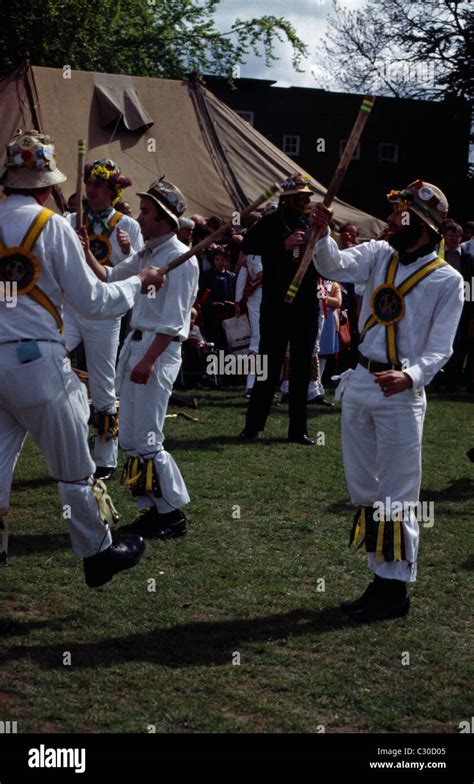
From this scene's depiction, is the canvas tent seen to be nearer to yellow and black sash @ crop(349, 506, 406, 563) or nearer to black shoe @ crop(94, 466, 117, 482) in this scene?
black shoe @ crop(94, 466, 117, 482)

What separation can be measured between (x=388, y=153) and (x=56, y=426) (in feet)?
127

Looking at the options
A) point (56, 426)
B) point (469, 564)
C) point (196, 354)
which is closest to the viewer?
point (56, 426)

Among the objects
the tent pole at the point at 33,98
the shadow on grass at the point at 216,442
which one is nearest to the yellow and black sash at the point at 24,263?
the shadow on grass at the point at 216,442

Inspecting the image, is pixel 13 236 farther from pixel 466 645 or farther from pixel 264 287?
pixel 264 287

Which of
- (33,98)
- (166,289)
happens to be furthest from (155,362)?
(33,98)

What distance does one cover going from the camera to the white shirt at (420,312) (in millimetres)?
5504

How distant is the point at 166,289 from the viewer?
267 inches

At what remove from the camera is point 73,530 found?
17.7ft

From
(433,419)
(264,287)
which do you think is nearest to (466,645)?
(264,287)

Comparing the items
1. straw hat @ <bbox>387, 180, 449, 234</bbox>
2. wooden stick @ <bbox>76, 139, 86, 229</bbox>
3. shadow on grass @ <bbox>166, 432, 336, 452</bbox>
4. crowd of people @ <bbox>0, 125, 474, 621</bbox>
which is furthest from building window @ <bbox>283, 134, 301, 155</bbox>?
straw hat @ <bbox>387, 180, 449, 234</bbox>

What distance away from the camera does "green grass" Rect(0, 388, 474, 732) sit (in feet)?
14.7

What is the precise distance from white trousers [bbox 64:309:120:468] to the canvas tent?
305 inches

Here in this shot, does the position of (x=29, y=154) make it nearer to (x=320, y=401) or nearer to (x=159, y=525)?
(x=159, y=525)
